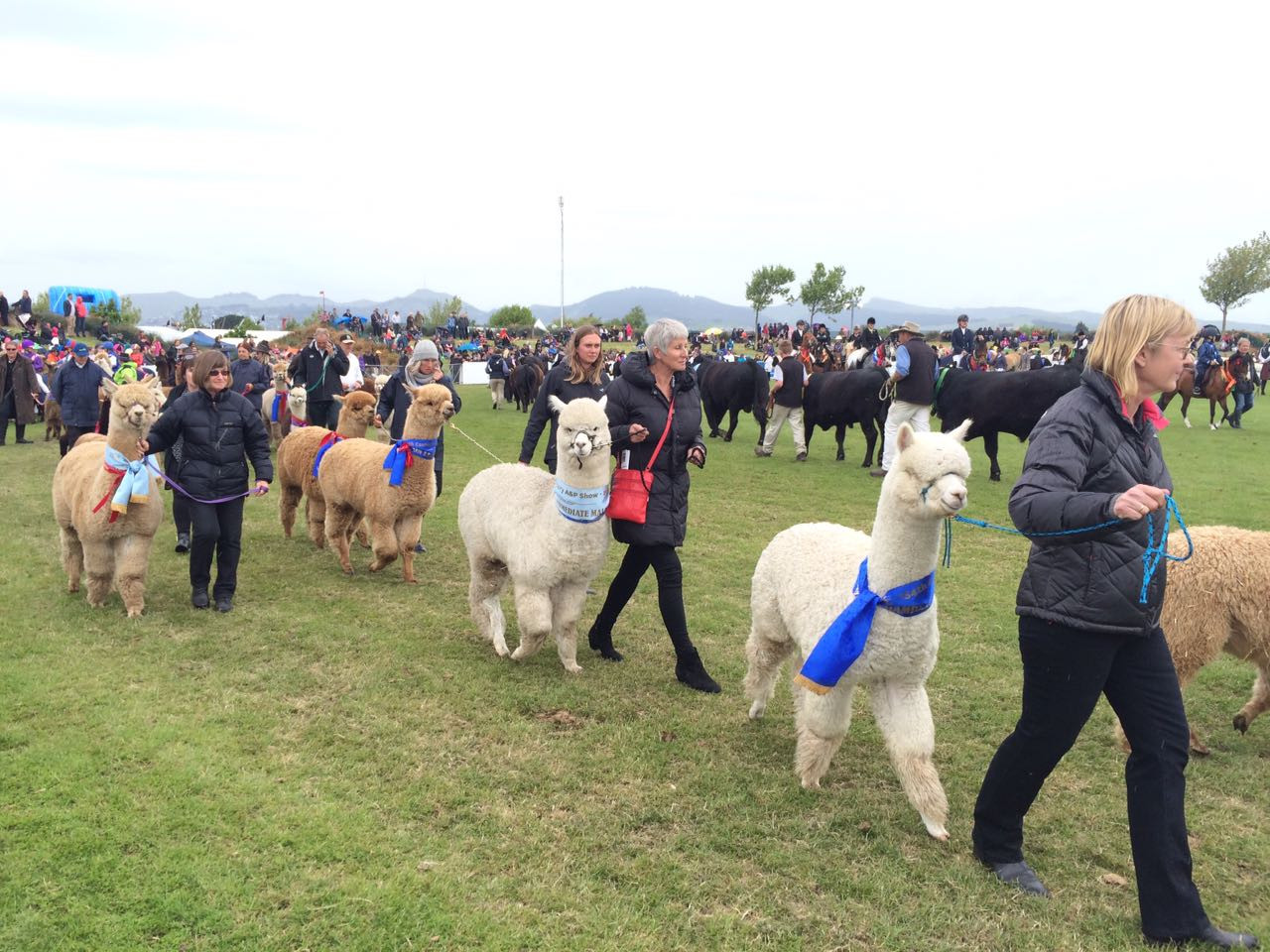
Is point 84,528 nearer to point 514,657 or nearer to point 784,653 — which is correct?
point 514,657

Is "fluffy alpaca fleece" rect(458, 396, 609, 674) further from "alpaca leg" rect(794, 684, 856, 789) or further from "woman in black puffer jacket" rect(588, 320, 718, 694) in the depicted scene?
"alpaca leg" rect(794, 684, 856, 789)

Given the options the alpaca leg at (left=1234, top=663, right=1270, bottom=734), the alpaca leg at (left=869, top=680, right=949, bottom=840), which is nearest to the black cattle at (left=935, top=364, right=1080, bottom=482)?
the alpaca leg at (left=1234, top=663, right=1270, bottom=734)

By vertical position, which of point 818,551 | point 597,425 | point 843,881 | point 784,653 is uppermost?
point 597,425

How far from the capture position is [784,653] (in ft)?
13.5

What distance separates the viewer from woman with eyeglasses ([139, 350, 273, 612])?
5.56 meters

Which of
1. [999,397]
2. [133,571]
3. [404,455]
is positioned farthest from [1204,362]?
[133,571]

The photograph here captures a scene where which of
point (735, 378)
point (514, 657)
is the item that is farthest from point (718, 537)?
point (735, 378)

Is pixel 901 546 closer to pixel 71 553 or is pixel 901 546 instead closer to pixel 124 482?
pixel 124 482

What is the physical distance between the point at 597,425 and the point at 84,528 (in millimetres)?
3639

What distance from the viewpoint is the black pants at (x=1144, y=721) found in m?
2.56

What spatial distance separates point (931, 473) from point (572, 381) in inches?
123

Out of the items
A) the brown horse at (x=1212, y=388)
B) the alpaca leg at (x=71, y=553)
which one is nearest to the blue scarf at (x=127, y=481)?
the alpaca leg at (x=71, y=553)

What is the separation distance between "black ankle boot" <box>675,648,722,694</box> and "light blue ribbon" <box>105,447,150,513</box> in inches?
142

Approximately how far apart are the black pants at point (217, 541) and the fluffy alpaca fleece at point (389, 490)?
1009 millimetres
